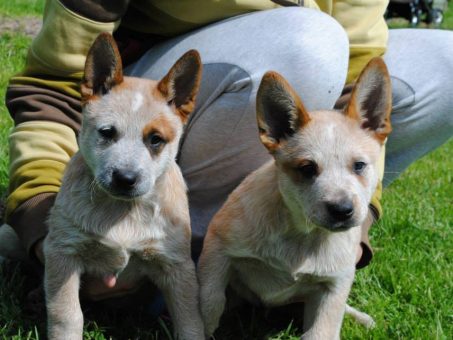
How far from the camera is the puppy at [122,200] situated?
2730mm

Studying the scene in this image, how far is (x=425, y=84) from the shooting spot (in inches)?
151

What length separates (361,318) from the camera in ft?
10.7

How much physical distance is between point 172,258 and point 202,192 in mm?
646

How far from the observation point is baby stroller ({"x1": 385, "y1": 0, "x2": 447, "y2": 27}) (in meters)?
17.5

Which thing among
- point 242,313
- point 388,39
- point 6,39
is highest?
→ point 388,39

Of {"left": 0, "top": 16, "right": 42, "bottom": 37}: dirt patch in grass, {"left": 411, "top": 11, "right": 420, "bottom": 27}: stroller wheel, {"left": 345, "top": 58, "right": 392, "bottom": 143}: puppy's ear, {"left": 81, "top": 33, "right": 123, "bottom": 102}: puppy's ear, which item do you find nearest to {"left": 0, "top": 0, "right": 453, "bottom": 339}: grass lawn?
{"left": 345, "top": 58, "right": 392, "bottom": 143}: puppy's ear

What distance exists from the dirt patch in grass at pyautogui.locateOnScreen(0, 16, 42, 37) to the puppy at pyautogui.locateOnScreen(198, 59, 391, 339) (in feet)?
16.4

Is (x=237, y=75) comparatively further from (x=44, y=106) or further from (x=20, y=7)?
(x=20, y=7)

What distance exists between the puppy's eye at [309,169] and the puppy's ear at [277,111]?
0.52 feet

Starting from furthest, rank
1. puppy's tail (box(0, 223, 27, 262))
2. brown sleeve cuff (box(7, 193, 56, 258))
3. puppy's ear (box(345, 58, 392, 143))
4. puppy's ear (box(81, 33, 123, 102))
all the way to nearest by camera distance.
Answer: puppy's tail (box(0, 223, 27, 262)), brown sleeve cuff (box(7, 193, 56, 258)), puppy's ear (box(345, 58, 392, 143)), puppy's ear (box(81, 33, 123, 102))

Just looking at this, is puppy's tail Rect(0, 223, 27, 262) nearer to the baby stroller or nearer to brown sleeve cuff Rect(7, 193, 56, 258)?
brown sleeve cuff Rect(7, 193, 56, 258)

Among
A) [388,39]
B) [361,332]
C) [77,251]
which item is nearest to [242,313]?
[361,332]

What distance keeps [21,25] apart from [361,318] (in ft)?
18.1

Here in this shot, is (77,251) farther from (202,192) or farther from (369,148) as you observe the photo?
(369,148)
